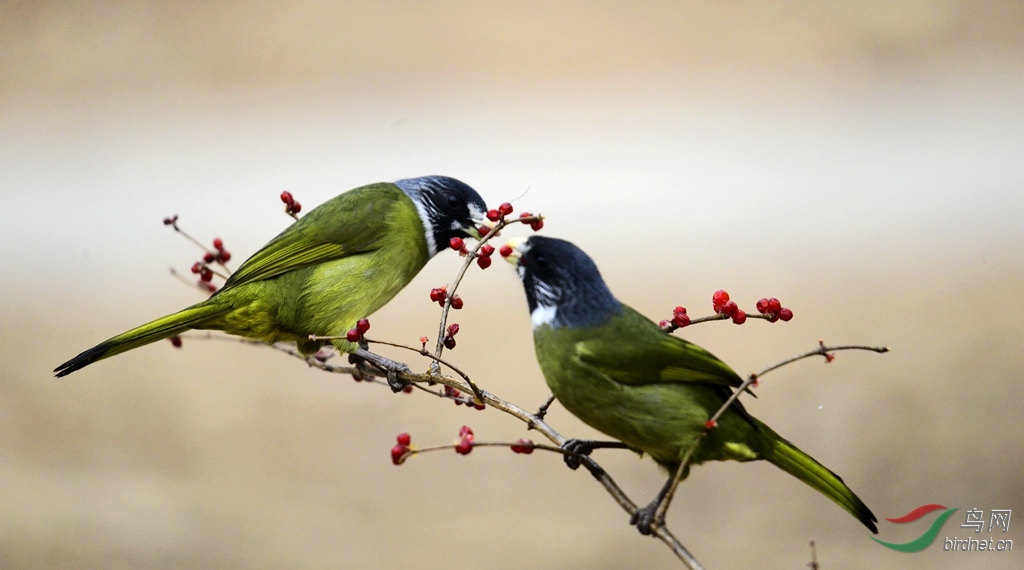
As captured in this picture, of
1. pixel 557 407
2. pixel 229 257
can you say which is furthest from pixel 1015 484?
pixel 229 257

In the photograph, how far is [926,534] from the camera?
237cm

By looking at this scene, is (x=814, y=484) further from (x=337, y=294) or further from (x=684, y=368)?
(x=337, y=294)

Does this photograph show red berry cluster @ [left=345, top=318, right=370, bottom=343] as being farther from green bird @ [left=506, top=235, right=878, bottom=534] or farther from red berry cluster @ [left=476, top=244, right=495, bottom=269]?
green bird @ [left=506, top=235, right=878, bottom=534]

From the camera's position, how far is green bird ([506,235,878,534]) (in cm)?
207

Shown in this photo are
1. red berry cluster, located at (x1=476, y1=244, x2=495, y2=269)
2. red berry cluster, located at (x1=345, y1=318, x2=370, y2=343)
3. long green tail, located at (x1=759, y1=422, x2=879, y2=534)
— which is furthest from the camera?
red berry cluster, located at (x1=345, y1=318, x2=370, y2=343)

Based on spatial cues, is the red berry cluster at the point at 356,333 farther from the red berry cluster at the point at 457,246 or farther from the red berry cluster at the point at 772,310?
the red berry cluster at the point at 772,310

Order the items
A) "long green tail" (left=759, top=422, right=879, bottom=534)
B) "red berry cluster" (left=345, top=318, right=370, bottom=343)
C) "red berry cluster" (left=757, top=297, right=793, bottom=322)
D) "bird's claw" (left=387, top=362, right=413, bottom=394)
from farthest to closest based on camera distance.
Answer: "bird's claw" (left=387, top=362, right=413, bottom=394)
"red berry cluster" (left=345, top=318, right=370, bottom=343)
"red berry cluster" (left=757, top=297, right=793, bottom=322)
"long green tail" (left=759, top=422, right=879, bottom=534)

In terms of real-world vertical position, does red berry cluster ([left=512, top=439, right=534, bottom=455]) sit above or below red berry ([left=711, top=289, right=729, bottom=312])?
below

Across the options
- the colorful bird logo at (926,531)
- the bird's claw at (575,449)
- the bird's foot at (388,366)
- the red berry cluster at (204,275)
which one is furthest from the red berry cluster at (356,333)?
the colorful bird logo at (926,531)

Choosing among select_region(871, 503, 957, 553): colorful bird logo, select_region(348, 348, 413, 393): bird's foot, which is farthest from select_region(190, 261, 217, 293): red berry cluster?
select_region(871, 503, 957, 553): colorful bird logo

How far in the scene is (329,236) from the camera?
3533 millimetres

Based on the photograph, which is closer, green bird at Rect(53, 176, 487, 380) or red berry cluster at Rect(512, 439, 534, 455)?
red berry cluster at Rect(512, 439, 534, 455)

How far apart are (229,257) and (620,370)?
1.83 meters

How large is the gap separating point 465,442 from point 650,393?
0.45 m
